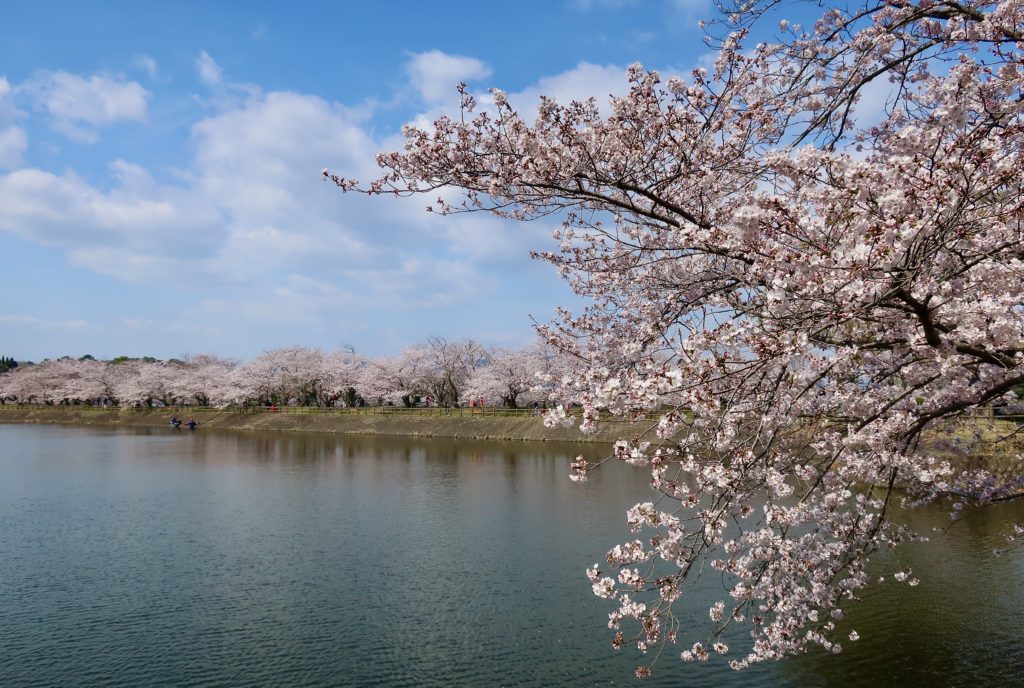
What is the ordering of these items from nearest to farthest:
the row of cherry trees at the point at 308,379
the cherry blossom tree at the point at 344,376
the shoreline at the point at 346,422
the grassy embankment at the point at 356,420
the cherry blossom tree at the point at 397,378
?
the shoreline at the point at 346,422, the grassy embankment at the point at 356,420, the row of cherry trees at the point at 308,379, the cherry blossom tree at the point at 397,378, the cherry blossom tree at the point at 344,376

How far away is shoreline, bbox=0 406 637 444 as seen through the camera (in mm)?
39594

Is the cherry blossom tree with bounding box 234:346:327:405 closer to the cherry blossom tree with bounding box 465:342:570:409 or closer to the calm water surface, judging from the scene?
the cherry blossom tree with bounding box 465:342:570:409

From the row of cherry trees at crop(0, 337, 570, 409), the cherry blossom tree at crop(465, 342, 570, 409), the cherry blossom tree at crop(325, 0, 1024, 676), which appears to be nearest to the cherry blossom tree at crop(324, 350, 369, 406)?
the row of cherry trees at crop(0, 337, 570, 409)

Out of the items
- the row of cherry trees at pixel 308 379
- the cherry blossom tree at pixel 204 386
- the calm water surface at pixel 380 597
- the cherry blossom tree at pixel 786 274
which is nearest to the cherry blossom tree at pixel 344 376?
the row of cherry trees at pixel 308 379

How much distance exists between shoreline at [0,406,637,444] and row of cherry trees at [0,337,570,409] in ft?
10.3

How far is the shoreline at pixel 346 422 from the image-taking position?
→ 39.6 m

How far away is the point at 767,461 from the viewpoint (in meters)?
4.48

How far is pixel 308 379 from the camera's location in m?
61.3

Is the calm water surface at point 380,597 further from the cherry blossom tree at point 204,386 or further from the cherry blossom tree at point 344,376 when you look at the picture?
the cherry blossom tree at point 204,386

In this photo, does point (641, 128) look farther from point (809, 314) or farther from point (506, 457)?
point (506, 457)

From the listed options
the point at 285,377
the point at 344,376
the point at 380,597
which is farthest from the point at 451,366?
the point at 380,597

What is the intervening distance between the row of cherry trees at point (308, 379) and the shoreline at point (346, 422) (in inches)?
124

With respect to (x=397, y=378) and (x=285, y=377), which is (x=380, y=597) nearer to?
(x=397, y=378)

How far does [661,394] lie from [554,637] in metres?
6.95
